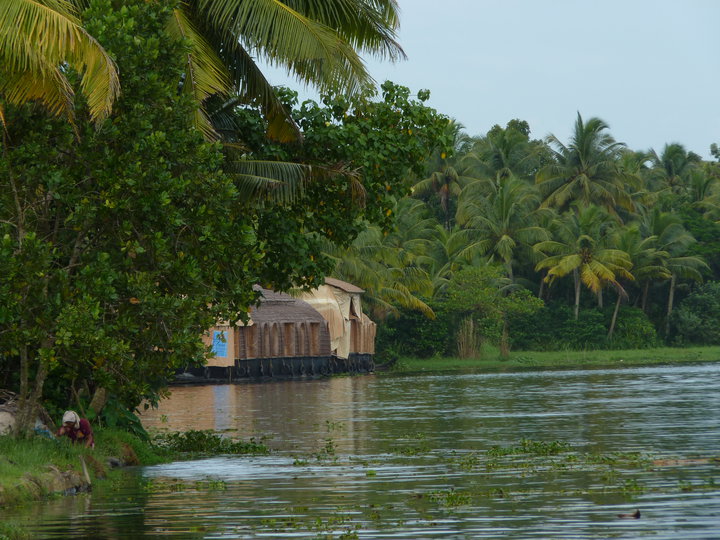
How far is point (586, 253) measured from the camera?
67.4 metres

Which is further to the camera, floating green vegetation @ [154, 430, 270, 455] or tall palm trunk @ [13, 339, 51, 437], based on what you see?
floating green vegetation @ [154, 430, 270, 455]

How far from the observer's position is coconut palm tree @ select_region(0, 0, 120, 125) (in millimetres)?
15234

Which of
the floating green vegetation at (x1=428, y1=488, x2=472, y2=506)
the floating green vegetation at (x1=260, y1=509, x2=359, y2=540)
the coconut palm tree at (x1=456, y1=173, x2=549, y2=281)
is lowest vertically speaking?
the floating green vegetation at (x1=260, y1=509, x2=359, y2=540)

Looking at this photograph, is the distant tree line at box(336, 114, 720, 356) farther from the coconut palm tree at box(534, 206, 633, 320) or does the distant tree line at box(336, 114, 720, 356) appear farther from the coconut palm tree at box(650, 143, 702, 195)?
the coconut palm tree at box(650, 143, 702, 195)

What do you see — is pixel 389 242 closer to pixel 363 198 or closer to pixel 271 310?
pixel 271 310

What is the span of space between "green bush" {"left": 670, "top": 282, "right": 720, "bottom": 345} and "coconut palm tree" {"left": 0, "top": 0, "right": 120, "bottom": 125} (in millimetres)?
60346

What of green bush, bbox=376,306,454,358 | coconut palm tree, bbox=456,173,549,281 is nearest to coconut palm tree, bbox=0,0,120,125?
coconut palm tree, bbox=456,173,549,281

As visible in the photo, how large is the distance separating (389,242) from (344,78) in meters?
46.6

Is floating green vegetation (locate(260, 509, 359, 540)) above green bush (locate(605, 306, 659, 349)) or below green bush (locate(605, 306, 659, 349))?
below

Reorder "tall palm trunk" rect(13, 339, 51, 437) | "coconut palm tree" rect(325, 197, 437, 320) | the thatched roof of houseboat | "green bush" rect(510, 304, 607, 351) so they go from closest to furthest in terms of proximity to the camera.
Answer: "tall palm trunk" rect(13, 339, 51, 437) → the thatched roof of houseboat → "coconut palm tree" rect(325, 197, 437, 320) → "green bush" rect(510, 304, 607, 351)

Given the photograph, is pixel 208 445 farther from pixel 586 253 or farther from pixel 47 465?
pixel 586 253

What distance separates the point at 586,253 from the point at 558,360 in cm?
605

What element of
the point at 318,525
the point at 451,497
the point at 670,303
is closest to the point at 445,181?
the point at 670,303

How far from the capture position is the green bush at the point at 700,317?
237 ft
